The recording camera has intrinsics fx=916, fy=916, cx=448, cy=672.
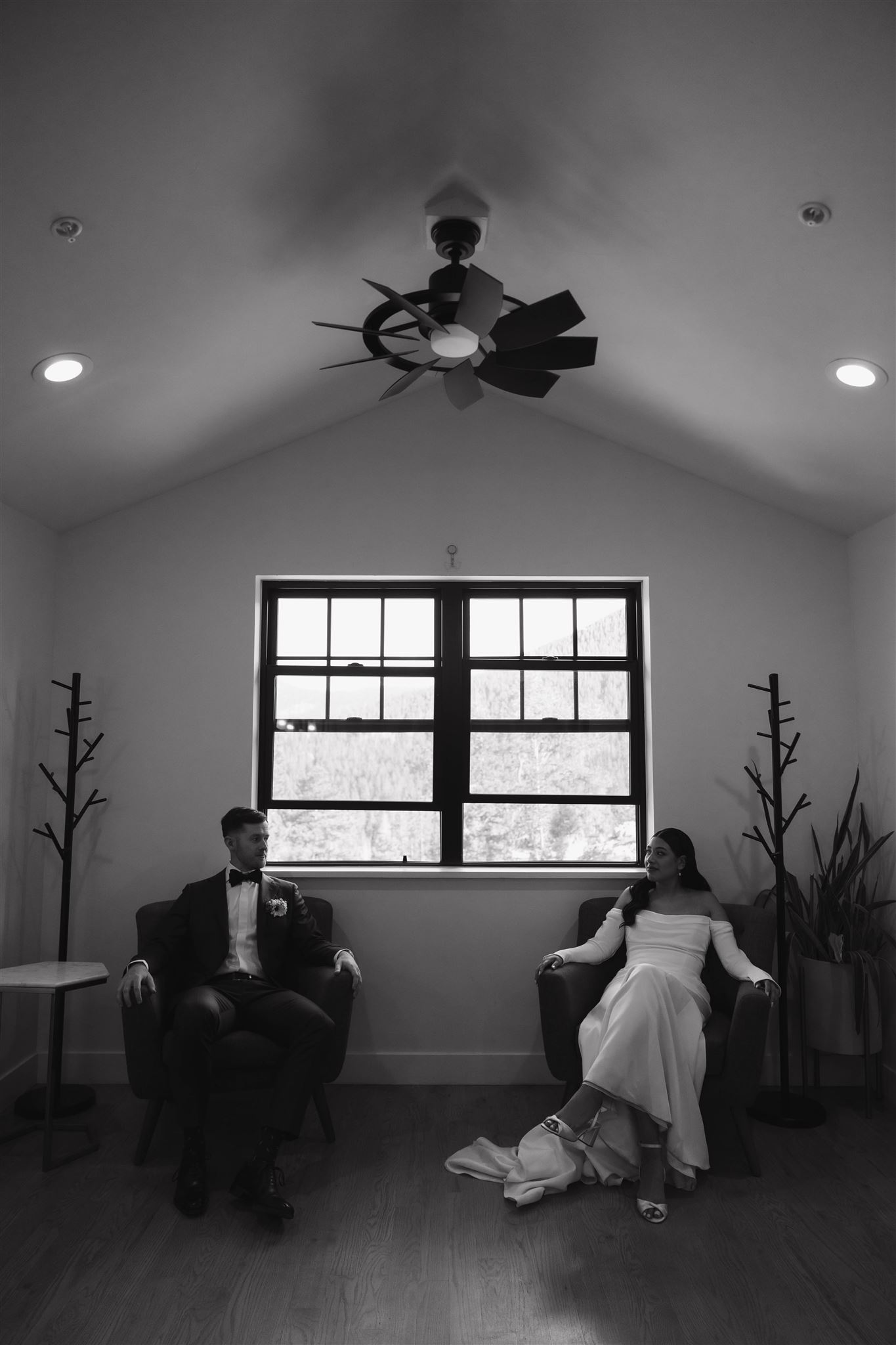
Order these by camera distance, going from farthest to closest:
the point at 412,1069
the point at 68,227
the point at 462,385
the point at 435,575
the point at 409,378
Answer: the point at 435,575, the point at 412,1069, the point at 462,385, the point at 409,378, the point at 68,227

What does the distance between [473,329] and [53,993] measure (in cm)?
294

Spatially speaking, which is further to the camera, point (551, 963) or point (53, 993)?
point (551, 963)

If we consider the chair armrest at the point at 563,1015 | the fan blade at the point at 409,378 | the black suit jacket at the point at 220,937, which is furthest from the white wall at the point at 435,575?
the fan blade at the point at 409,378

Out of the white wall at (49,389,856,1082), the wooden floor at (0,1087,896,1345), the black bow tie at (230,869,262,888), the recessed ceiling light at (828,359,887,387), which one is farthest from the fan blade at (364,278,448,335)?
the wooden floor at (0,1087,896,1345)

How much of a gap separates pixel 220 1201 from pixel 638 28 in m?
3.75

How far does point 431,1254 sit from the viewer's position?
284 centimetres

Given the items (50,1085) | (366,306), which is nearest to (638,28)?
(366,306)

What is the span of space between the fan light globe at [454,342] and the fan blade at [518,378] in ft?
0.62

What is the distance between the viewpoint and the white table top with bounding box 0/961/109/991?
3395 mm

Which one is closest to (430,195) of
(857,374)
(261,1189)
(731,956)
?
(857,374)

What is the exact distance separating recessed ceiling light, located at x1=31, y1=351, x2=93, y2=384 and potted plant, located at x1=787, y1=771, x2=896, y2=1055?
12.2 feet

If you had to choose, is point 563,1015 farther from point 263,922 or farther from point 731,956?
point 263,922

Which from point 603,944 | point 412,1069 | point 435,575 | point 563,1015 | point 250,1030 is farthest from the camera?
point 435,575

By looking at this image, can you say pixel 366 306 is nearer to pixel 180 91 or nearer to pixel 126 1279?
pixel 180 91
